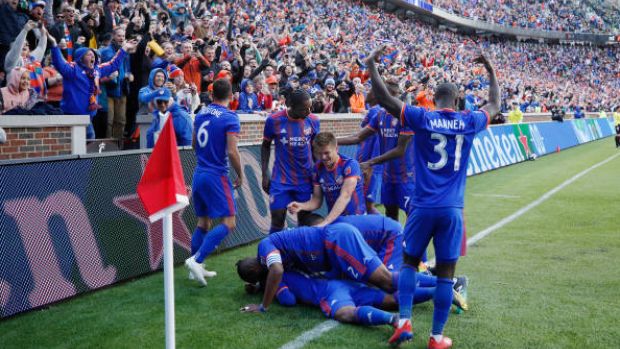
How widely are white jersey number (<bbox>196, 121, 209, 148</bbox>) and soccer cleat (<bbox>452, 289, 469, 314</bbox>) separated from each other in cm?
285

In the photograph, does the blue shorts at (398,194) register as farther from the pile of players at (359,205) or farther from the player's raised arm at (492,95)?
the player's raised arm at (492,95)

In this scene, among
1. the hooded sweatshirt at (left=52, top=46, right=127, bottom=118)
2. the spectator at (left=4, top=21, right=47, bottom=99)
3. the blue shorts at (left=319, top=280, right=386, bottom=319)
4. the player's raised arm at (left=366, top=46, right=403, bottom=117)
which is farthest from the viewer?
the hooded sweatshirt at (left=52, top=46, right=127, bottom=118)

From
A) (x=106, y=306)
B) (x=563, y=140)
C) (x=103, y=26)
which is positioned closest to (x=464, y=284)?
(x=106, y=306)

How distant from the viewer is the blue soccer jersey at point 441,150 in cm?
425

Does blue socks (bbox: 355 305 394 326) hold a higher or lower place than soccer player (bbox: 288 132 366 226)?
lower

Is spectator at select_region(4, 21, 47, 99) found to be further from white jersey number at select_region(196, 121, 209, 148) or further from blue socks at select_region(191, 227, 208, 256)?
blue socks at select_region(191, 227, 208, 256)

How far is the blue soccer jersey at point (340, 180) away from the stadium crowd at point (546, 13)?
170ft

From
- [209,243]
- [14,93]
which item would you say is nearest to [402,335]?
[209,243]

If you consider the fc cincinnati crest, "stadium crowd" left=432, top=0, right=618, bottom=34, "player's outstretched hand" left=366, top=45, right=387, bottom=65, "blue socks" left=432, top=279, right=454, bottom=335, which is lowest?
"blue socks" left=432, top=279, right=454, bottom=335

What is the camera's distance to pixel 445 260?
14.2ft

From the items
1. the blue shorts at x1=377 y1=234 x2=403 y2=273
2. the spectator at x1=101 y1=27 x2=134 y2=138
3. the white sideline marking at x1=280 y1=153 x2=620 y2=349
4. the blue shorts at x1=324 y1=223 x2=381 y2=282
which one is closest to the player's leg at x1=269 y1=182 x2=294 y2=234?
the blue shorts at x1=377 y1=234 x2=403 y2=273

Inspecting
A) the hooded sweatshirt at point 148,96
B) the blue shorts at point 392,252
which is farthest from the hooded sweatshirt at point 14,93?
the blue shorts at point 392,252

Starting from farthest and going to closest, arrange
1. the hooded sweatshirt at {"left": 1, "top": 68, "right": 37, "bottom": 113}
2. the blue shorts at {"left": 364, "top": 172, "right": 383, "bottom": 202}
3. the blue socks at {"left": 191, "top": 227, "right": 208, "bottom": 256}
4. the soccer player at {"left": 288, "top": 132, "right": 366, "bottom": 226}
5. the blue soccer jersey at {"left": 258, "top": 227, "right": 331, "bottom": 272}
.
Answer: the blue shorts at {"left": 364, "top": 172, "right": 383, "bottom": 202}
the hooded sweatshirt at {"left": 1, "top": 68, "right": 37, "bottom": 113}
the blue socks at {"left": 191, "top": 227, "right": 208, "bottom": 256}
the soccer player at {"left": 288, "top": 132, "right": 366, "bottom": 226}
the blue soccer jersey at {"left": 258, "top": 227, "right": 331, "bottom": 272}

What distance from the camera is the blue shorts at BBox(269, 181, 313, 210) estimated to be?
21.0 ft
